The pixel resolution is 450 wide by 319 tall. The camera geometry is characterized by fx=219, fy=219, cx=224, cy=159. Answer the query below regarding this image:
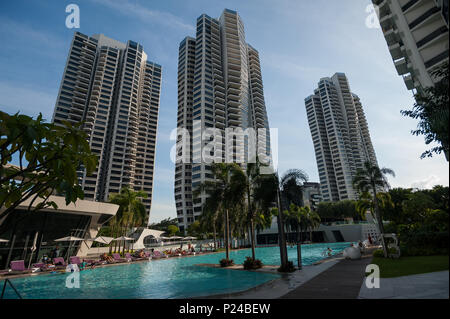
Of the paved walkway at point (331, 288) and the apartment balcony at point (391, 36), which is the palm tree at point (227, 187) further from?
the apartment balcony at point (391, 36)

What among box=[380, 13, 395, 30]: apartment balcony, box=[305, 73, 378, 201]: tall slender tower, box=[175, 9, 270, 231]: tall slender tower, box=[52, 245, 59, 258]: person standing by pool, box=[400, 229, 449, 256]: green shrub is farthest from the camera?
box=[305, 73, 378, 201]: tall slender tower

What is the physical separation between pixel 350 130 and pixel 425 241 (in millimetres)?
164084

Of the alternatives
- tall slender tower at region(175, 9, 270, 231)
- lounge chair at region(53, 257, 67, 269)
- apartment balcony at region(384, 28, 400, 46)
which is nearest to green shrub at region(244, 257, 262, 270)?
lounge chair at region(53, 257, 67, 269)

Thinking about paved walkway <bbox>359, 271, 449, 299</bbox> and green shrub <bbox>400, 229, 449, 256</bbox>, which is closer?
paved walkway <bbox>359, 271, 449, 299</bbox>

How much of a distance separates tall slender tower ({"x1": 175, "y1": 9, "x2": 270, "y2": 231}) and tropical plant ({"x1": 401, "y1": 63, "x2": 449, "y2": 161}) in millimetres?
79615

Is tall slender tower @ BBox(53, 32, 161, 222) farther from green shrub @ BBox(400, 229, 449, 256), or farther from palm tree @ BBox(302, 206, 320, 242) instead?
green shrub @ BBox(400, 229, 449, 256)

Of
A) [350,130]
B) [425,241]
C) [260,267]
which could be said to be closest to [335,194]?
[350,130]

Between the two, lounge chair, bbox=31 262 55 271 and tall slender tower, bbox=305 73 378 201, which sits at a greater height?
tall slender tower, bbox=305 73 378 201

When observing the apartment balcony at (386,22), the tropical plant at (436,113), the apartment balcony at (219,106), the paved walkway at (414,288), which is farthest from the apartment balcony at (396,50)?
the apartment balcony at (219,106)

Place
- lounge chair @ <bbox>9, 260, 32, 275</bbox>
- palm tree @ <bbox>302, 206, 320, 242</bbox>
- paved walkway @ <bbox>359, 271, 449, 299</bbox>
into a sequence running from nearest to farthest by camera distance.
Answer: paved walkway @ <bbox>359, 271, 449, 299</bbox> < lounge chair @ <bbox>9, 260, 32, 275</bbox> < palm tree @ <bbox>302, 206, 320, 242</bbox>

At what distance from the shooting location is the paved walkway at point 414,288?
6.82ft

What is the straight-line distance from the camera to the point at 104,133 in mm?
108062

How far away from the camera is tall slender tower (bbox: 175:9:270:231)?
3438 inches
